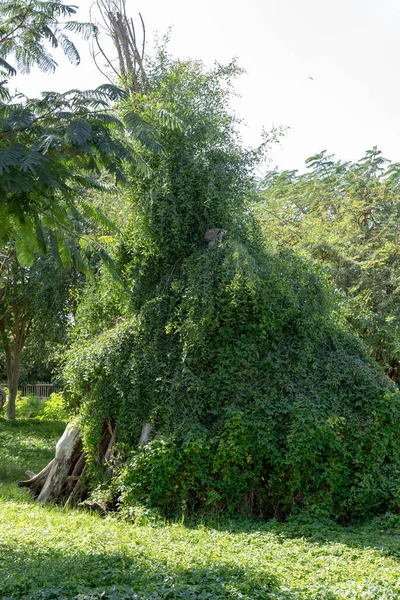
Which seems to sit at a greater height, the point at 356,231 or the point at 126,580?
the point at 356,231

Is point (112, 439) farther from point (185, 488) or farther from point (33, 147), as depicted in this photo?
point (33, 147)

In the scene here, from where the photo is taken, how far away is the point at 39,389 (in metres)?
33.7

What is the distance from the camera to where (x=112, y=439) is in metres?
10.9

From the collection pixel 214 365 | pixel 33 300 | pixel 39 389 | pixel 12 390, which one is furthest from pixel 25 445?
pixel 39 389

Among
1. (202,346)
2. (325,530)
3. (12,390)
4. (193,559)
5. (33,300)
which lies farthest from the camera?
(12,390)

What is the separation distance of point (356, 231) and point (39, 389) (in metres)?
20.6

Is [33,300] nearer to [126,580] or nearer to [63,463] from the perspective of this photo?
[63,463]

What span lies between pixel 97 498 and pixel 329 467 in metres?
3.54

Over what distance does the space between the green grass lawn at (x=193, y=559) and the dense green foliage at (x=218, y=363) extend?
0.72 m

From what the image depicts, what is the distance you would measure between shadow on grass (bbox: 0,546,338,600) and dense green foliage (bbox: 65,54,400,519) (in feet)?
11.0

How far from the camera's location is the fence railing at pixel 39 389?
3350 cm

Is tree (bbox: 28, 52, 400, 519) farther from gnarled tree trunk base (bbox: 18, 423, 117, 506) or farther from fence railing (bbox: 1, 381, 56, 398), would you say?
fence railing (bbox: 1, 381, 56, 398)

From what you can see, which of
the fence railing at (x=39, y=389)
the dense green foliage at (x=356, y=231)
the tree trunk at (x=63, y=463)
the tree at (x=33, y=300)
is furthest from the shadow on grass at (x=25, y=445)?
the fence railing at (x=39, y=389)

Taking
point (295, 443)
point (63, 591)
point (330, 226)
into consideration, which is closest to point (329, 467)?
point (295, 443)
